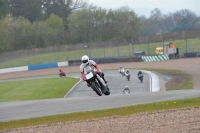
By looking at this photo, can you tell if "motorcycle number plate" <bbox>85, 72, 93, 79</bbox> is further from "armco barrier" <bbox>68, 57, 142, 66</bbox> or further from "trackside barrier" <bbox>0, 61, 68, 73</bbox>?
"trackside barrier" <bbox>0, 61, 68, 73</bbox>

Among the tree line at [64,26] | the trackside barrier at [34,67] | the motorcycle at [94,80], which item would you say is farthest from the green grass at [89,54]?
the motorcycle at [94,80]

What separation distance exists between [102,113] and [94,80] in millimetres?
5381

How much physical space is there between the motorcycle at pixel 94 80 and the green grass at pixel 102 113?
4.54 m

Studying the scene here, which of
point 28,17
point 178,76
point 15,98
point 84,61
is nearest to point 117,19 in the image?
point 28,17

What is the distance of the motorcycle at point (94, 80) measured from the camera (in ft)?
60.4

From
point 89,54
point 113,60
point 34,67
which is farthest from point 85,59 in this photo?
point 89,54

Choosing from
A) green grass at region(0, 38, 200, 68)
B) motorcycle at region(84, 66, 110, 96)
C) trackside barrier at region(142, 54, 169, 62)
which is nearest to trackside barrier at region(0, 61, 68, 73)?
green grass at region(0, 38, 200, 68)

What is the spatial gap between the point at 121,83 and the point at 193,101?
22891 mm

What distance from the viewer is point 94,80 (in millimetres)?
18766

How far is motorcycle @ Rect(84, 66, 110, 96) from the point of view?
18422 mm

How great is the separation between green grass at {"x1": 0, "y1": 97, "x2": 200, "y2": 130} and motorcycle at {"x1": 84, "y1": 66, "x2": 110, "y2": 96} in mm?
4539

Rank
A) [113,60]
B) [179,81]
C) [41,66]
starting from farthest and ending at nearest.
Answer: [41,66] → [113,60] → [179,81]

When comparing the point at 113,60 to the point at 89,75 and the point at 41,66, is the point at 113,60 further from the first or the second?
the point at 89,75

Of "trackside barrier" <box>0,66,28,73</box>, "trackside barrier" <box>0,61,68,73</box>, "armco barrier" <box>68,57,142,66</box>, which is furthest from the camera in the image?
"trackside barrier" <box>0,61,68,73</box>
